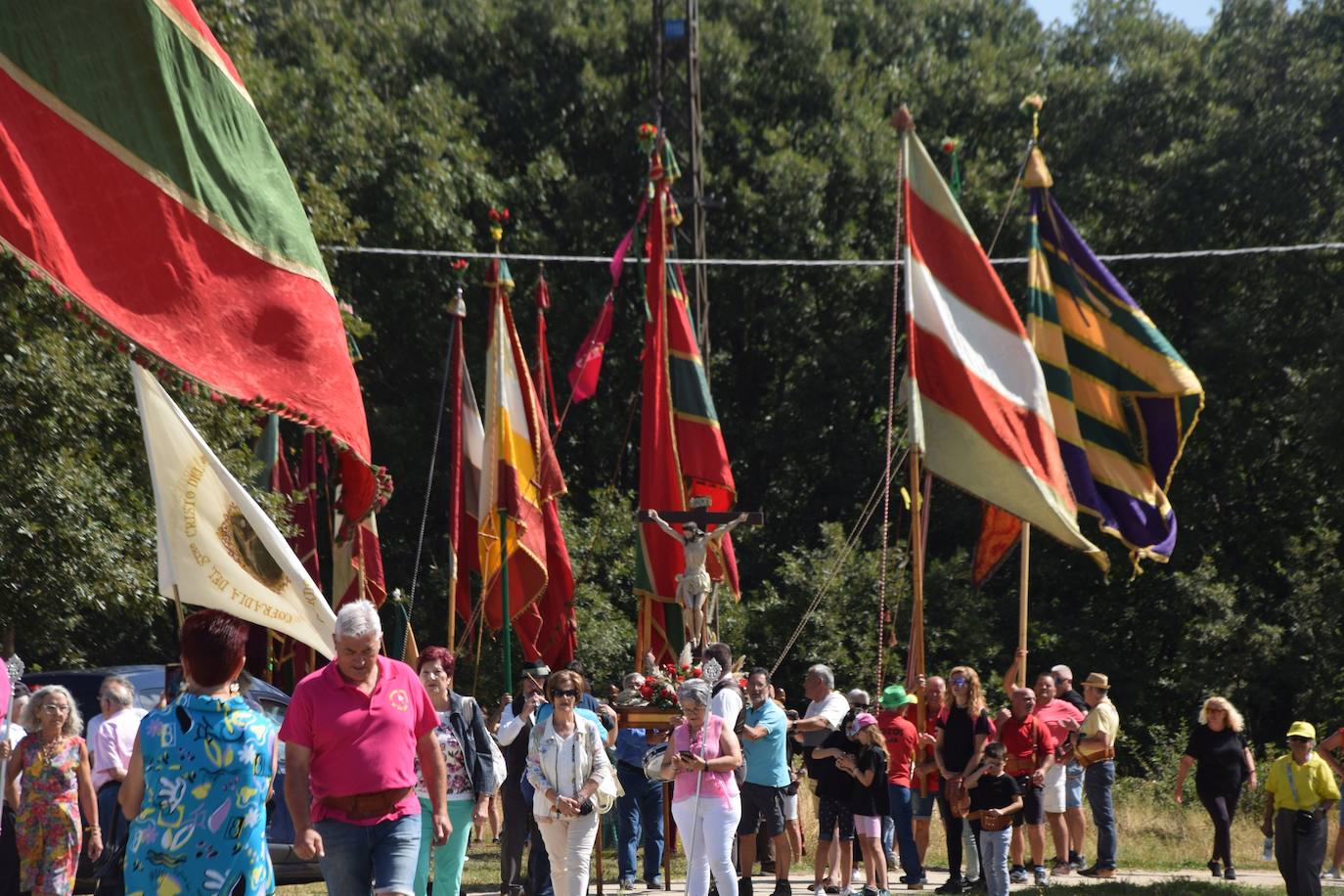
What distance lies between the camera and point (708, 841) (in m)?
11.4

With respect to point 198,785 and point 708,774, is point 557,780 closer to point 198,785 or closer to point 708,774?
point 708,774

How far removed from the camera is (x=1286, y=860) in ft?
42.1

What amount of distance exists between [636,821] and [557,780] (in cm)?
411

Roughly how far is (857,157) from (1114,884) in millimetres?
22079

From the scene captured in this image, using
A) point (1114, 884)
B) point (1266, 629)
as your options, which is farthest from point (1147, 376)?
point (1266, 629)

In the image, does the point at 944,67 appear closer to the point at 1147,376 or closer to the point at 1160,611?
the point at 1160,611

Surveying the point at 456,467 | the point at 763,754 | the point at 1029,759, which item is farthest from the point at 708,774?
the point at 456,467

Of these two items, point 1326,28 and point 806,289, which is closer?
point 1326,28

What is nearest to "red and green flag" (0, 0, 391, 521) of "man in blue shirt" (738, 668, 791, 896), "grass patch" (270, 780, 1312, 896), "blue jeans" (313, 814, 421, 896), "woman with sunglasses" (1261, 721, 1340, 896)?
"blue jeans" (313, 814, 421, 896)

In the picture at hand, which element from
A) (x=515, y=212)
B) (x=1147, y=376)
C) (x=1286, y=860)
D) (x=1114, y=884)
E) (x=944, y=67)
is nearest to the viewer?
(x=1286, y=860)

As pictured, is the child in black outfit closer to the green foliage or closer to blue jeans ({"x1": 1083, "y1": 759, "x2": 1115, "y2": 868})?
blue jeans ({"x1": 1083, "y1": 759, "x2": 1115, "y2": 868})

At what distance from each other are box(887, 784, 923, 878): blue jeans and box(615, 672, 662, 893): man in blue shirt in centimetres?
180

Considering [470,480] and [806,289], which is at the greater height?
[806,289]

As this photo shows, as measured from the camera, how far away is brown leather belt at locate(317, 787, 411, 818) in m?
7.44
